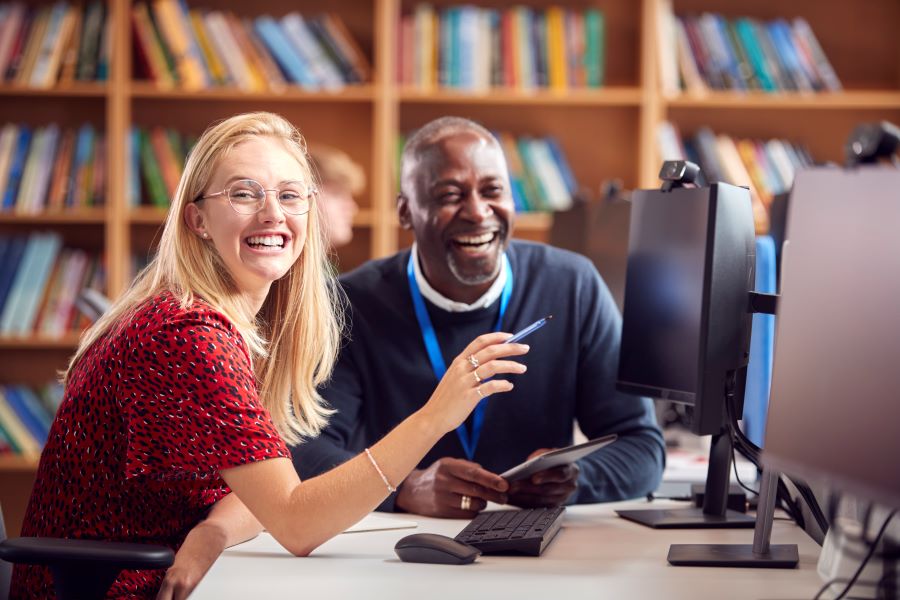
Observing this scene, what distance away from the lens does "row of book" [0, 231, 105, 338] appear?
388cm

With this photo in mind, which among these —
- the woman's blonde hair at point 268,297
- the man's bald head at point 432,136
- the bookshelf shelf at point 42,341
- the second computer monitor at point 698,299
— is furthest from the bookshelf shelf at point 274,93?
the second computer monitor at point 698,299

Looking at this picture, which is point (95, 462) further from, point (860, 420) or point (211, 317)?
point (860, 420)

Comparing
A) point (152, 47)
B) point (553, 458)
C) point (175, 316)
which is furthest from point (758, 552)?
point (152, 47)

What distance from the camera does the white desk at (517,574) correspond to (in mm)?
1236

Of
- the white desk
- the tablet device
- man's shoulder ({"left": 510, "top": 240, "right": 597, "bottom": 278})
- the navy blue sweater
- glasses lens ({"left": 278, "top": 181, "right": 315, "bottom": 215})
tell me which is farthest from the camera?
man's shoulder ({"left": 510, "top": 240, "right": 597, "bottom": 278})

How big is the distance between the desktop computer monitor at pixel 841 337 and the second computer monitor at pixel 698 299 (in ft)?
1.22

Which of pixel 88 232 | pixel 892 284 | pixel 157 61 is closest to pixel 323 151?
pixel 157 61

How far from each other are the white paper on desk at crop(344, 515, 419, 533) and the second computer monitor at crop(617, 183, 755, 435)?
0.43 m

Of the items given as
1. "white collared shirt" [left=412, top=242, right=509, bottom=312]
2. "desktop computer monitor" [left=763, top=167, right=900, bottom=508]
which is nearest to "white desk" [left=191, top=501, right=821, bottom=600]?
"desktop computer monitor" [left=763, top=167, right=900, bottom=508]

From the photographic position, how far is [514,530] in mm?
1492

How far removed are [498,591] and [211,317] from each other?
556 mm

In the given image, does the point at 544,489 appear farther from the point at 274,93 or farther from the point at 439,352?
the point at 274,93

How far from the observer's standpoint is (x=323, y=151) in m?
3.82

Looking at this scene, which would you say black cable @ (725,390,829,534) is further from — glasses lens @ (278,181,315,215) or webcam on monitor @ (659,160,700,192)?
glasses lens @ (278,181,315,215)
